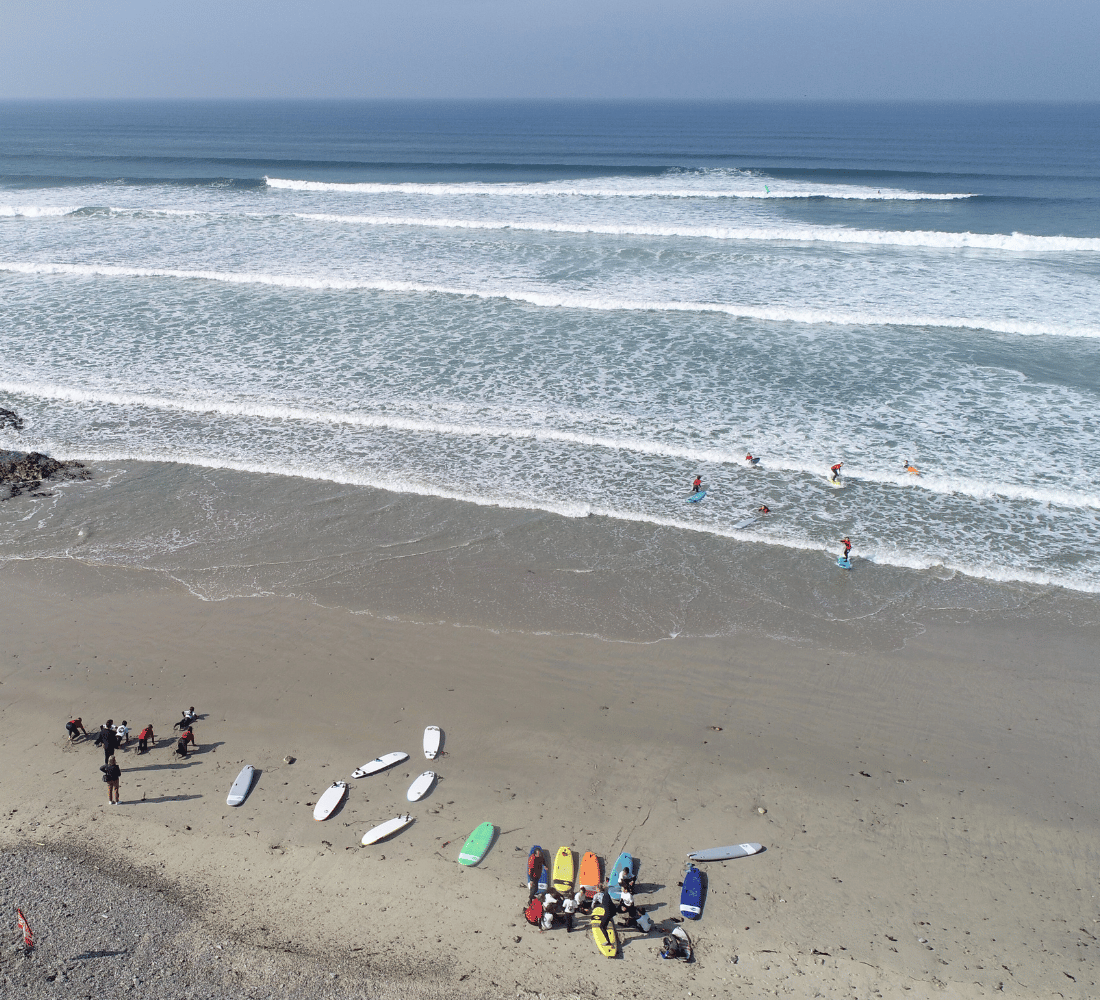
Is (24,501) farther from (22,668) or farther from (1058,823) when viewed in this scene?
(1058,823)

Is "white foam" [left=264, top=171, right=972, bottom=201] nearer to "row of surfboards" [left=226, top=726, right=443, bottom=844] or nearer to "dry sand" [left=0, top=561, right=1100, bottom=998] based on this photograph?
"dry sand" [left=0, top=561, right=1100, bottom=998]

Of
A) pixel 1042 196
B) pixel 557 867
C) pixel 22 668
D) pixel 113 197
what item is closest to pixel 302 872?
pixel 557 867

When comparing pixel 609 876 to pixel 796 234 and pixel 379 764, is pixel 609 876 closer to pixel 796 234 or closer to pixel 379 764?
pixel 379 764

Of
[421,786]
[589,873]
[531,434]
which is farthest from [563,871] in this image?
[531,434]

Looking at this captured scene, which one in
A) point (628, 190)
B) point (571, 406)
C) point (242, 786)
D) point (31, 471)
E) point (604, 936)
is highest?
point (628, 190)

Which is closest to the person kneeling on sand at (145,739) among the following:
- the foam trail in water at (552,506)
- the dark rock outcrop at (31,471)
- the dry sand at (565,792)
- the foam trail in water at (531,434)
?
the dry sand at (565,792)

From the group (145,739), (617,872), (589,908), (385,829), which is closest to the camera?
(589,908)
